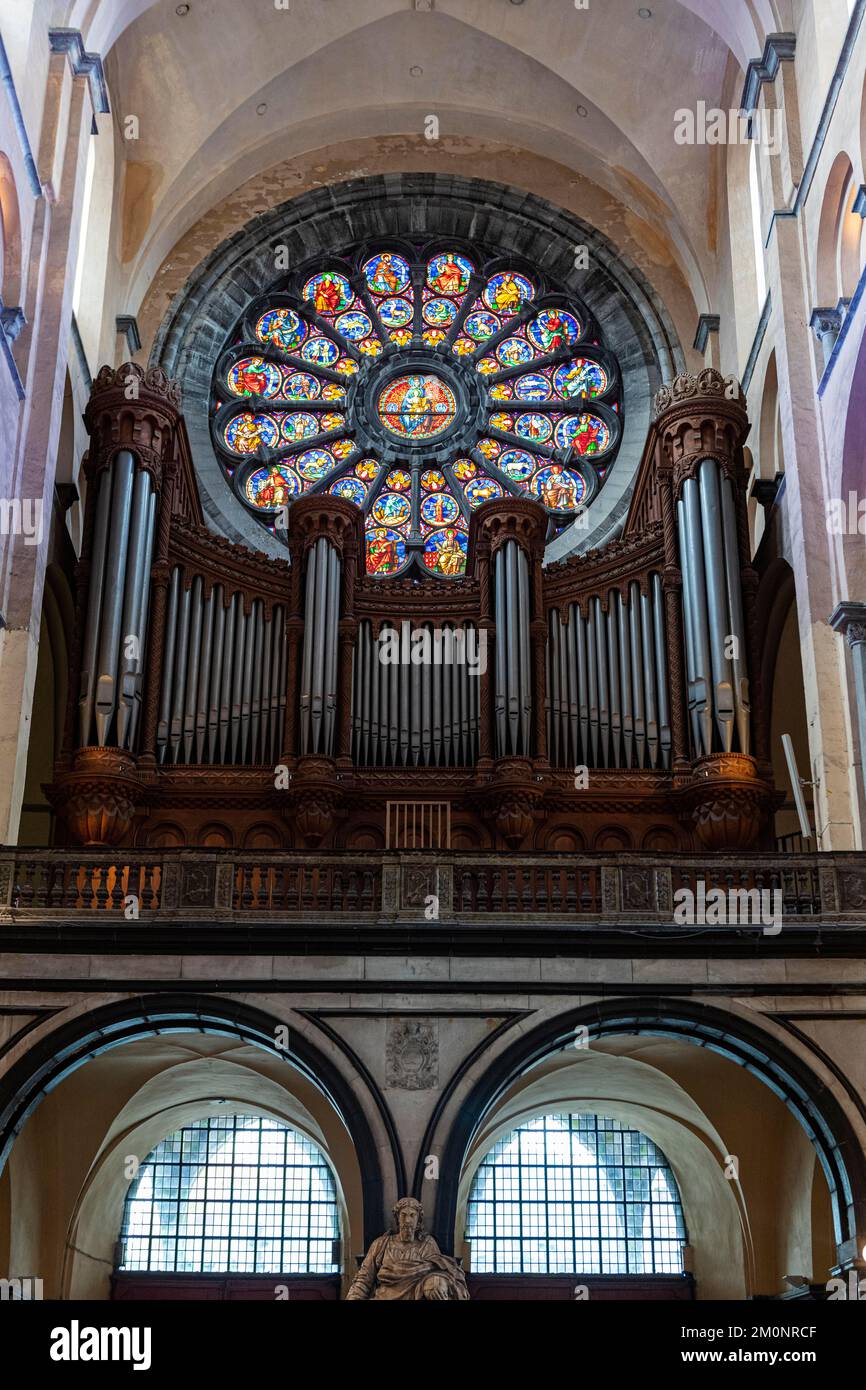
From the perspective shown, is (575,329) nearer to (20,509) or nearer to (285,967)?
(20,509)

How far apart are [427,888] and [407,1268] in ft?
11.4

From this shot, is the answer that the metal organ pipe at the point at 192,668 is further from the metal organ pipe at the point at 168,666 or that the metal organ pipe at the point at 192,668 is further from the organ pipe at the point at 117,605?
the organ pipe at the point at 117,605

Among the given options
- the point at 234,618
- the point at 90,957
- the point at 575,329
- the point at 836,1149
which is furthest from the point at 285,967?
the point at 575,329

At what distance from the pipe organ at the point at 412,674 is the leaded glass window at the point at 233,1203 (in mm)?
3773

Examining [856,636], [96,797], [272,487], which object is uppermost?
[272,487]

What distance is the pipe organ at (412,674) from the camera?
19.2m

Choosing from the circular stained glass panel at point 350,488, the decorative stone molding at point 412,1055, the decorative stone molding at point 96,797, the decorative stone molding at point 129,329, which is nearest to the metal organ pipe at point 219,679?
the decorative stone molding at point 96,797

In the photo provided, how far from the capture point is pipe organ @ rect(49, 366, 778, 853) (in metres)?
19.2

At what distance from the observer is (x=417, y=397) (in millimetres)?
25766

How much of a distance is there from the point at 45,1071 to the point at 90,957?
1063 millimetres

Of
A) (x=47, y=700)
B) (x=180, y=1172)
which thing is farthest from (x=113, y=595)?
(x=180, y=1172)

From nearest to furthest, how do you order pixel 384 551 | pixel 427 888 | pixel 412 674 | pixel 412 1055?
pixel 412 1055 < pixel 427 888 < pixel 412 674 < pixel 384 551

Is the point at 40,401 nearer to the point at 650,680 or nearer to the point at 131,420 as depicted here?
the point at 131,420

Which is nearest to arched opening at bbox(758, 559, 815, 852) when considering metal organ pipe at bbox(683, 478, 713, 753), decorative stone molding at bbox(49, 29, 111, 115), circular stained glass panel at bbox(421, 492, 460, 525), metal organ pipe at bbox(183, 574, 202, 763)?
metal organ pipe at bbox(683, 478, 713, 753)
